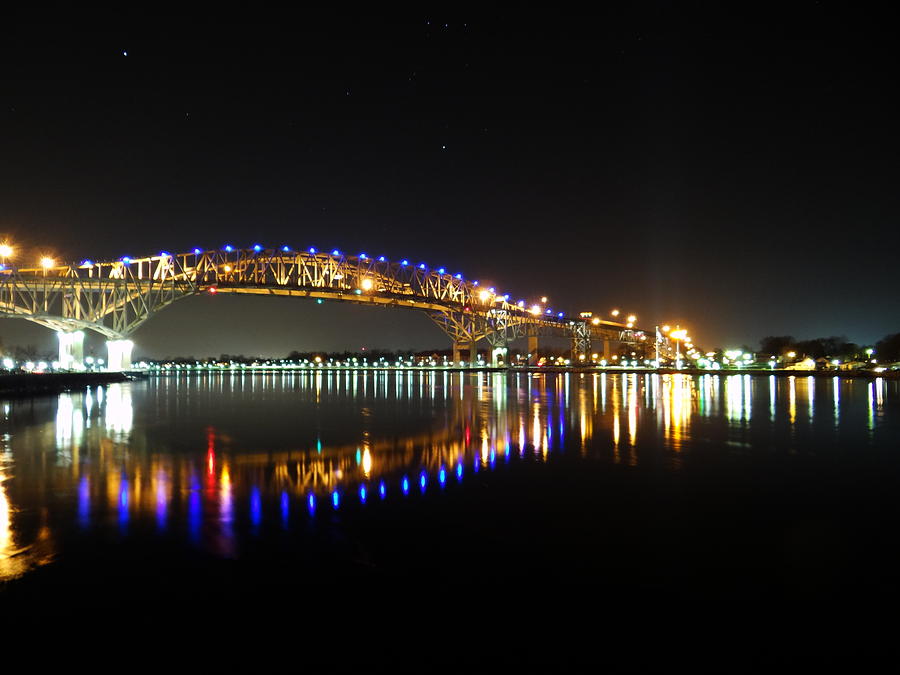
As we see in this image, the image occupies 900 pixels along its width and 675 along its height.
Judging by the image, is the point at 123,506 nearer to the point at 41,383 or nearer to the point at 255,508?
the point at 255,508

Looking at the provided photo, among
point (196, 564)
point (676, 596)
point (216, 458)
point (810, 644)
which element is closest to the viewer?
point (810, 644)

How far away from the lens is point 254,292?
267ft

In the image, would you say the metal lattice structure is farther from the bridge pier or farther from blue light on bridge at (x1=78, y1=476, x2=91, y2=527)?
blue light on bridge at (x1=78, y1=476, x2=91, y2=527)

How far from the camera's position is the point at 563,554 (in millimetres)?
6051

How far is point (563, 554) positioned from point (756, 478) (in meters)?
5.53

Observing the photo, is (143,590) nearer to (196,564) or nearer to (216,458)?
(196,564)

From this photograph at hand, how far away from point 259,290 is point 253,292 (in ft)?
3.27

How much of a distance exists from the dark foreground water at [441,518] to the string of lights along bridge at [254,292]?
47858 millimetres

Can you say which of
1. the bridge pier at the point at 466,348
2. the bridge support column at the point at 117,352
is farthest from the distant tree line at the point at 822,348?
the bridge support column at the point at 117,352

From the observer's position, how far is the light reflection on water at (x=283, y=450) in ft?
24.4

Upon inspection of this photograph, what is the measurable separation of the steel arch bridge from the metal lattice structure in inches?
4.4

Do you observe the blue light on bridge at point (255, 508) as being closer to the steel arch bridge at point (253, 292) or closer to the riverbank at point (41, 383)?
the riverbank at point (41, 383)

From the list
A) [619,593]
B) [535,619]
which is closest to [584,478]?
[619,593]

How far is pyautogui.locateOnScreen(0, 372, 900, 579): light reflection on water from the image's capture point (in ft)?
24.4
